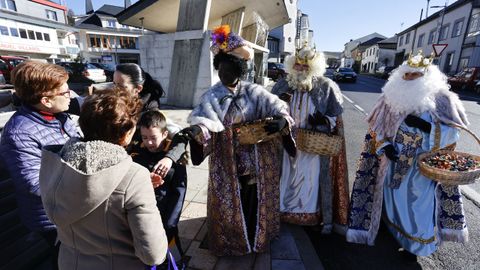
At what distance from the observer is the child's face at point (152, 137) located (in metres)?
1.93

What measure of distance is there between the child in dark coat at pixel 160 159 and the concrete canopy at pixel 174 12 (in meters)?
9.82

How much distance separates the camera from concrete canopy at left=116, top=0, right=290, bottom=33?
34.6ft

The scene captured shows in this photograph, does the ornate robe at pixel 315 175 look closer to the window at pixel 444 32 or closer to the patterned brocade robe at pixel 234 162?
the patterned brocade robe at pixel 234 162

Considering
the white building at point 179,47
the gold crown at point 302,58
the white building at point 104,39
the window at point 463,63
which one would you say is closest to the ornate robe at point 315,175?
the gold crown at point 302,58

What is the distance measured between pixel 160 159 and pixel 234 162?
63 centimetres

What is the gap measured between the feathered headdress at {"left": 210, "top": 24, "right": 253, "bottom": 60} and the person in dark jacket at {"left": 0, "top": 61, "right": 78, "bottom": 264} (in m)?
1.09

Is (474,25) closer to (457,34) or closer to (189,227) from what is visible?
(457,34)

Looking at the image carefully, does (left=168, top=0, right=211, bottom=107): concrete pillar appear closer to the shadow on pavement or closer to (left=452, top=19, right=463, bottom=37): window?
the shadow on pavement

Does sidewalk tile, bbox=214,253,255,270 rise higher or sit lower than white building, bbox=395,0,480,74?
lower

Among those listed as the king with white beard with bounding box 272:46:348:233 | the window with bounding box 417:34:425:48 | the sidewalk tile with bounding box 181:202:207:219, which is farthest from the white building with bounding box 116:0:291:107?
the window with bounding box 417:34:425:48

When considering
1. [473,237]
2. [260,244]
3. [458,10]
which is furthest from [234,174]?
[458,10]

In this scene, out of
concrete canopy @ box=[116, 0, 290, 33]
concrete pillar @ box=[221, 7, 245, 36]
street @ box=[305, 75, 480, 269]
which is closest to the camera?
street @ box=[305, 75, 480, 269]

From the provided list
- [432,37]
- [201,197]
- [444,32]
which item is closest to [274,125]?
[201,197]

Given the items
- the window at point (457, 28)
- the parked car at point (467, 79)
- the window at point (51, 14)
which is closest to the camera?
the parked car at point (467, 79)
